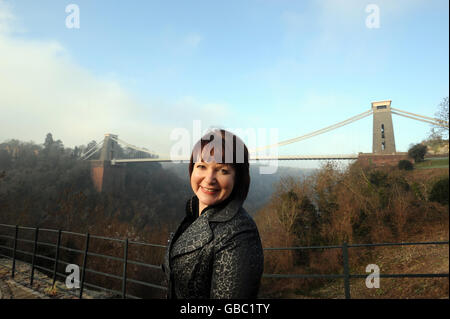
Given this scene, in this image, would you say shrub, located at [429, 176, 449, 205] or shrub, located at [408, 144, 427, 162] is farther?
shrub, located at [408, 144, 427, 162]

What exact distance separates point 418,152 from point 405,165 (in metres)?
1.24

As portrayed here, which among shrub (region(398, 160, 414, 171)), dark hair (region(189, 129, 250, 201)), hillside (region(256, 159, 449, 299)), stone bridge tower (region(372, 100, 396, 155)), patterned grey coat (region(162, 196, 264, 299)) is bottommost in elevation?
hillside (region(256, 159, 449, 299))

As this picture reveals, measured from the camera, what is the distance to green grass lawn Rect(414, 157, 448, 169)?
55.0 feet

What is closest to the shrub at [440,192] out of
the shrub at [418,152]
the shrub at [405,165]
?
the shrub at [405,165]

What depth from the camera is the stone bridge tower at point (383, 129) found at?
23641 mm

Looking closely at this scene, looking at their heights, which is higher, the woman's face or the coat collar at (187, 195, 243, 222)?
the woman's face

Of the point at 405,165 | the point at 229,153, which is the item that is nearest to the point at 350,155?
the point at 405,165

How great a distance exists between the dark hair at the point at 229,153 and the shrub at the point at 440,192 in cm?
1707

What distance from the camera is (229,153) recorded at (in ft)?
3.31

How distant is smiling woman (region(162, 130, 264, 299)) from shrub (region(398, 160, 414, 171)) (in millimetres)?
21859

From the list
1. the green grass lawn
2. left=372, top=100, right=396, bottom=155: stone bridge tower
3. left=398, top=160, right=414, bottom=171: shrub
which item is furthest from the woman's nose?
left=372, top=100, right=396, bottom=155: stone bridge tower

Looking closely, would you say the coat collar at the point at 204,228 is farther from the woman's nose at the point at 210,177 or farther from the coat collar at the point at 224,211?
the woman's nose at the point at 210,177

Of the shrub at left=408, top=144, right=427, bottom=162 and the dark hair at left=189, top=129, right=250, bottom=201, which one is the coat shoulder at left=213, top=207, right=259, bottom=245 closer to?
the dark hair at left=189, top=129, right=250, bottom=201
